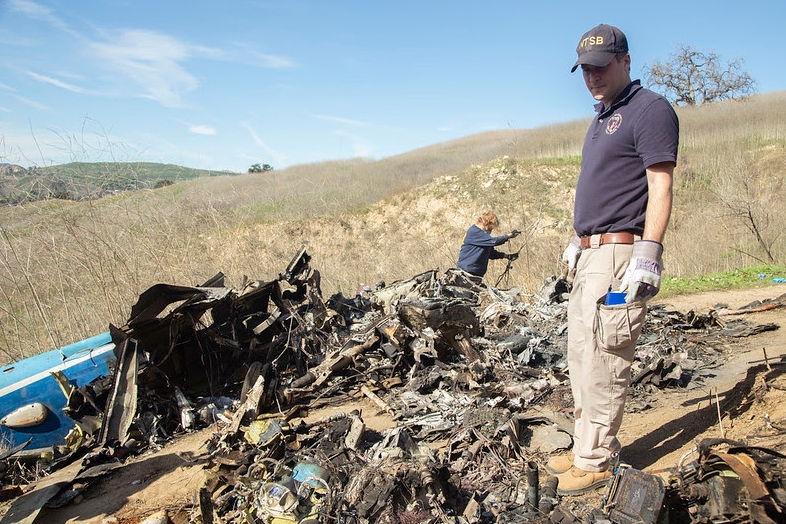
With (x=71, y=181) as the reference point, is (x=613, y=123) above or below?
below

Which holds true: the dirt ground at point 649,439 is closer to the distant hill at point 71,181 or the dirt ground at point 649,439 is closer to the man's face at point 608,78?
the man's face at point 608,78

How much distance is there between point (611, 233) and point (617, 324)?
0.48 meters

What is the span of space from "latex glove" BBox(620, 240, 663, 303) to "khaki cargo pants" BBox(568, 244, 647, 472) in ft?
0.34

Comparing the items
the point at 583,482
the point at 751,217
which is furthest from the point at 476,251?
the point at 751,217

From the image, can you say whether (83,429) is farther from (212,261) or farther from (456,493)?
(212,261)

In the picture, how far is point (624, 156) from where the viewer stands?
2453 millimetres

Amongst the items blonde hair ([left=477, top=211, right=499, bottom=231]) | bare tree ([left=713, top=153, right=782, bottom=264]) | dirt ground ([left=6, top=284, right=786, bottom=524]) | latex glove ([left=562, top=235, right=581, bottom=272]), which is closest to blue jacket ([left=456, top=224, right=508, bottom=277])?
blonde hair ([left=477, top=211, right=499, bottom=231])

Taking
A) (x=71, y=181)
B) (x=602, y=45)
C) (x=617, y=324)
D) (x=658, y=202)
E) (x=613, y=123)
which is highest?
(x=71, y=181)

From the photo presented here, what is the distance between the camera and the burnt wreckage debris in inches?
98.0

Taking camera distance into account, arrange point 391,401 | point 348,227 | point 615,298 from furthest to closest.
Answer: point 348,227
point 391,401
point 615,298

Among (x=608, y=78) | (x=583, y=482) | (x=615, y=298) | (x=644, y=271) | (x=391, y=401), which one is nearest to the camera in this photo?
(x=644, y=271)

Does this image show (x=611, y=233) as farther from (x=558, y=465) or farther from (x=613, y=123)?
(x=558, y=465)

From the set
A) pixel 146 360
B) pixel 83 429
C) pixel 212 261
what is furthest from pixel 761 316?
pixel 212 261

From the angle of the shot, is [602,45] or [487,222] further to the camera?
[487,222]
